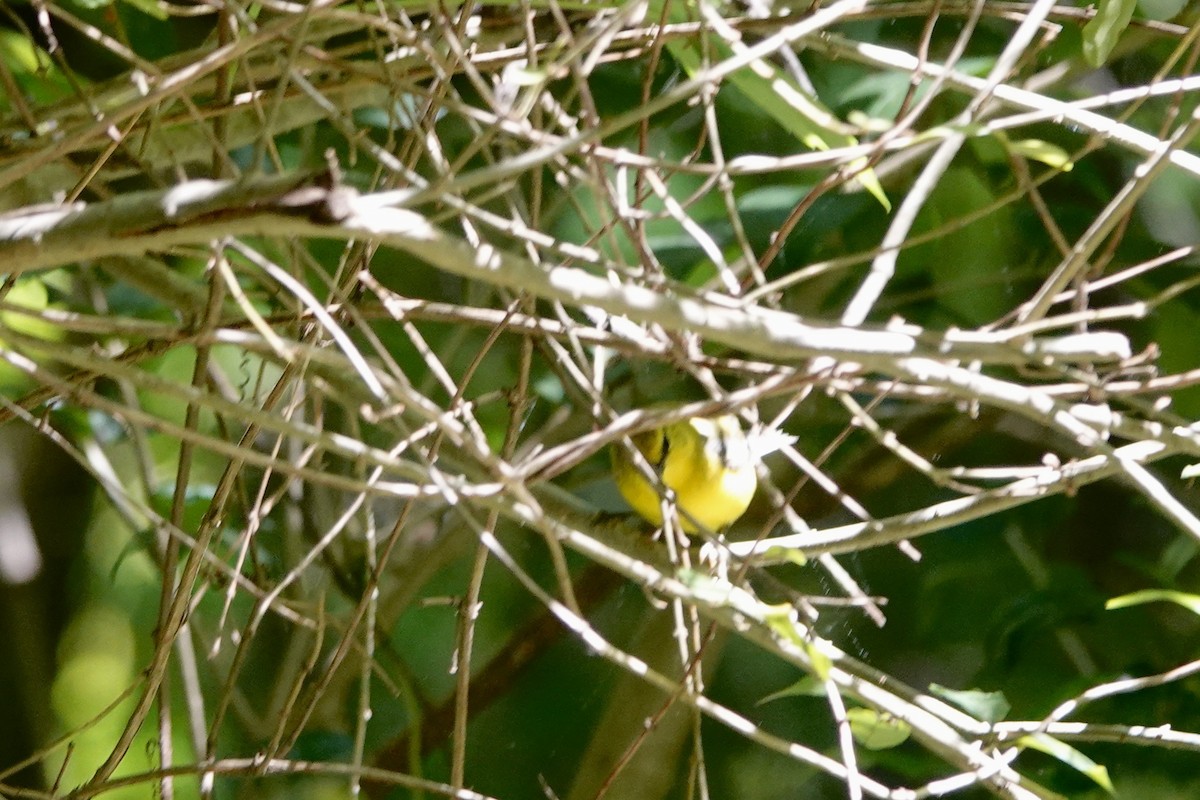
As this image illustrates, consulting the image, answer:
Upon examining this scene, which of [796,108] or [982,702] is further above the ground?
[796,108]

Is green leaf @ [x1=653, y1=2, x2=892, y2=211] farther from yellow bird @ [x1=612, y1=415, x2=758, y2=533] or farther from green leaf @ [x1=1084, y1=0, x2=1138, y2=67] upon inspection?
yellow bird @ [x1=612, y1=415, x2=758, y2=533]

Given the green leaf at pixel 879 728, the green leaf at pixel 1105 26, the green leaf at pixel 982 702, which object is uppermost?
the green leaf at pixel 1105 26

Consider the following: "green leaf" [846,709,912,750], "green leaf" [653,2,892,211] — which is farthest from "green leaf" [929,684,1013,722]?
"green leaf" [653,2,892,211]

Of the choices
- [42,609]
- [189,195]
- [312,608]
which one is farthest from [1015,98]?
[42,609]

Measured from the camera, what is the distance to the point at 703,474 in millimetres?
1131

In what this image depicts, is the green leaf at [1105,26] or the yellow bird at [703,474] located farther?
the yellow bird at [703,474]

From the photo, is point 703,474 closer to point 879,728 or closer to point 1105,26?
point 879,728

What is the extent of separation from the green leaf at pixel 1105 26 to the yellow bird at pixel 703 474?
0.51 metres

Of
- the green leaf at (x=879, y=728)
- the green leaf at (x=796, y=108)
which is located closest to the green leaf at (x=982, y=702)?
the green leaf at (x=879, y=728)

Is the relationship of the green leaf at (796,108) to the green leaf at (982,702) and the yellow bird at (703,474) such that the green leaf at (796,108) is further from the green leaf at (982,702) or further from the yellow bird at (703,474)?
→ the yellow bird at (703,474)

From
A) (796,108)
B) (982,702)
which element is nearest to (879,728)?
(982,702)

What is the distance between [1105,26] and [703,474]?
0.57 m

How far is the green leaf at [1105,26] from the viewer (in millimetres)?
684

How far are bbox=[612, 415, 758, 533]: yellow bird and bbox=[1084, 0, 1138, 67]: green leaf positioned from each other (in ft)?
1.66
